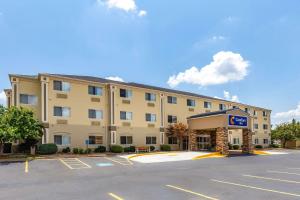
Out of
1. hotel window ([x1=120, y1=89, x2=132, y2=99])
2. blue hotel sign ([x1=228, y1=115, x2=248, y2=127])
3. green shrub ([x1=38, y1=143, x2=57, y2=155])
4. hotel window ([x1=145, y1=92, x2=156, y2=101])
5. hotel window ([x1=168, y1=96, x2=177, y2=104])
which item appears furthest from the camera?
hotel window ([x1=168, y1=96, x2=177, y2=104])

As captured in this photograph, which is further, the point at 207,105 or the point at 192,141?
the point at 207,105

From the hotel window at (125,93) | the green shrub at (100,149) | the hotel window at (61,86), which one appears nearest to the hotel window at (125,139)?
the green shrub at (100,149)

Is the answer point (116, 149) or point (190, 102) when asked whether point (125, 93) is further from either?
point (190, 102)

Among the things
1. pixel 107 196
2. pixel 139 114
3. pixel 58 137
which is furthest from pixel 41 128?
Result: pixel 107 196

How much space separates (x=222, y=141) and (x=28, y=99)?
2158 centimetres

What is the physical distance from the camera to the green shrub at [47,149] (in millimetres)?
25453

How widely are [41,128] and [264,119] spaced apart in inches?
1731

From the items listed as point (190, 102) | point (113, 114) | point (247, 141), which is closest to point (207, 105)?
point (190, 102)

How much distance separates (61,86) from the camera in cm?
2917

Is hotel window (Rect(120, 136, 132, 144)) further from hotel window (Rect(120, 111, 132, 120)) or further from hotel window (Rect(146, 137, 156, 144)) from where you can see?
hotel window (Rect(146, 137, 156, 144))

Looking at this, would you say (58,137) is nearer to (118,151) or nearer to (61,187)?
(118,151)

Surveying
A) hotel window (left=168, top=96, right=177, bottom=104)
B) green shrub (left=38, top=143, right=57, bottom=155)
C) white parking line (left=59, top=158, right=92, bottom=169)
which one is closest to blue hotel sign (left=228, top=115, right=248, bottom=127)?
hotel window (left=168, top=96, right=177, bottom=104)

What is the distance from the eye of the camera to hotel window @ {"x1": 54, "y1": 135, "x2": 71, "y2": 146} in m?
28.1

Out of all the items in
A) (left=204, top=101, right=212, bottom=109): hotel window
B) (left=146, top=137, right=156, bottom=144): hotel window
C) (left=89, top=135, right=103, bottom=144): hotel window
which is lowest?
(left=146, top=137, right=156, bottom=144): hotel window
